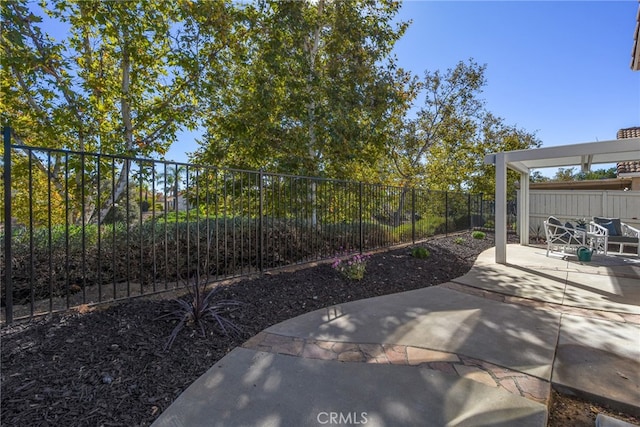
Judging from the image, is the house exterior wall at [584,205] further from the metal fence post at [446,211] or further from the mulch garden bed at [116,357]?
the mulch garden bed at [116,357]

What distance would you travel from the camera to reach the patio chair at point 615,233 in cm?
638

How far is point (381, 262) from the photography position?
222 inches

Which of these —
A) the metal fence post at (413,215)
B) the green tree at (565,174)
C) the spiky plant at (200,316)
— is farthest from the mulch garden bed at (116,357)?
the green tree at (565,174)

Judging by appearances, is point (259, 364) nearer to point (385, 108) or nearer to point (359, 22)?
point (385, 108)

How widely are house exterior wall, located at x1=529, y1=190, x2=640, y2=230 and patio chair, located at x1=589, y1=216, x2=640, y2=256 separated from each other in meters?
1.34

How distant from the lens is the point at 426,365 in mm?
2295

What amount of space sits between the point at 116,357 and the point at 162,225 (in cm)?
264

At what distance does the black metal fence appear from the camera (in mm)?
3166

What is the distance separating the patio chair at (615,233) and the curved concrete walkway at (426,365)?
335 cm

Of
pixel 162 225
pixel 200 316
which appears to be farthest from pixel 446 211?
pixel 200 316

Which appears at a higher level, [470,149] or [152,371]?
[470,149]

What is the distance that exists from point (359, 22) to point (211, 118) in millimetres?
4293

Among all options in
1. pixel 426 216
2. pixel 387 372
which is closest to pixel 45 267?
pixel 387 372

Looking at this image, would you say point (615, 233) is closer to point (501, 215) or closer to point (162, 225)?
point (501, 215)
